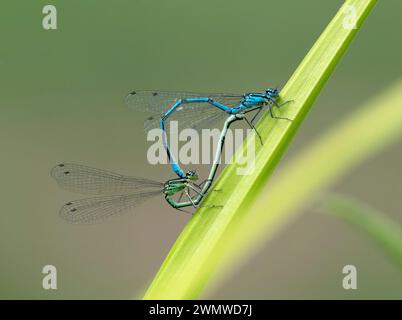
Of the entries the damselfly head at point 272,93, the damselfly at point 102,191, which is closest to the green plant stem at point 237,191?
the damselfly head at point 272,93

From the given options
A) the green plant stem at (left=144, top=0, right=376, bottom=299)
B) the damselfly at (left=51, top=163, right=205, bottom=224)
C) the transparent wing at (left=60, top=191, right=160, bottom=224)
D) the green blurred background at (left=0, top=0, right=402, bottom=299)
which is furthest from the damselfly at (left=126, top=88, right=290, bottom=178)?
the green blurred background at (left=0, top=0, right=402, bottom=299)

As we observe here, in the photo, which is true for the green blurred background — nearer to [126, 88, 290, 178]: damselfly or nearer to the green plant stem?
[126, 88, 290, 178]: damselfly

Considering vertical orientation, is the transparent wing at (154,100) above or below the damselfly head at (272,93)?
above

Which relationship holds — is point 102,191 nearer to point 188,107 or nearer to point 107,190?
point 107,190

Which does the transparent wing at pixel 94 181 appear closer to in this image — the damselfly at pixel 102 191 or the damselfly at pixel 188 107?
the damselfly at pixel 102 191

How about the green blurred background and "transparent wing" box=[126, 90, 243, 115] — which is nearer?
"transparent wing" box=[126, 90, 243, 115]

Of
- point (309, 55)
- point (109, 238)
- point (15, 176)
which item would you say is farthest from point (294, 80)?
point (15, 176)

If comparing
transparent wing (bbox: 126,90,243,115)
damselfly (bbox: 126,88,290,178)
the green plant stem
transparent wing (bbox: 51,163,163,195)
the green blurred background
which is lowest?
the green plant stem
